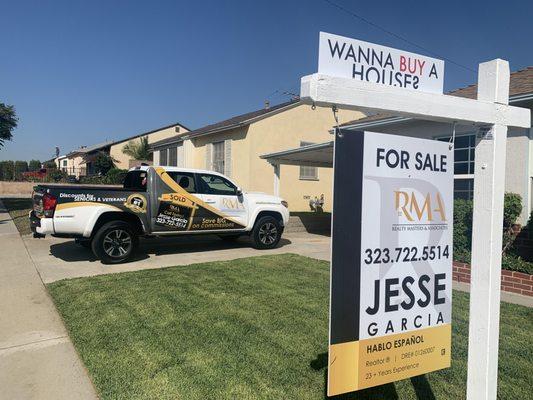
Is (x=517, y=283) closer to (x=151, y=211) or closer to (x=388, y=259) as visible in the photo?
(x=388, y=259)

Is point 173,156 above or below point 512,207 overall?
above

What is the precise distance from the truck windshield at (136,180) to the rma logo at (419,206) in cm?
759

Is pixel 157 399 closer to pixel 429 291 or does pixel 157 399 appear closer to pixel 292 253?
pixel 429 291

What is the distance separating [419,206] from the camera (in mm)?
2436

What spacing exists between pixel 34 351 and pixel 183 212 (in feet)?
16.2

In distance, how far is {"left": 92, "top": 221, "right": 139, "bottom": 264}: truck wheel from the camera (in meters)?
7.86

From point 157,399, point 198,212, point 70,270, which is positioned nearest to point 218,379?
point 157,399

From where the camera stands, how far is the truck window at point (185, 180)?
8750 mm

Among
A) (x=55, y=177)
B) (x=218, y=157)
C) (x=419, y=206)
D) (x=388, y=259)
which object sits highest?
(x=218, y=157)

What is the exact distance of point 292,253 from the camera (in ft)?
31.0

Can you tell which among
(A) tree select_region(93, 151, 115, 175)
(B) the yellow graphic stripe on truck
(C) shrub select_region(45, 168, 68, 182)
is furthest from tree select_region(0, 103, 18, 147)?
(A) tree select_region(93, 151, 115, 175)

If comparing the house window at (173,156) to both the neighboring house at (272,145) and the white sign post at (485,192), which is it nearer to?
the neighboring house at (272,145)

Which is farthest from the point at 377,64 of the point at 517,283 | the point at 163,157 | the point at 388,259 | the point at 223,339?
the point at 163,157

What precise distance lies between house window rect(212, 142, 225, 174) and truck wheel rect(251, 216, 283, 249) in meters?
9.97
